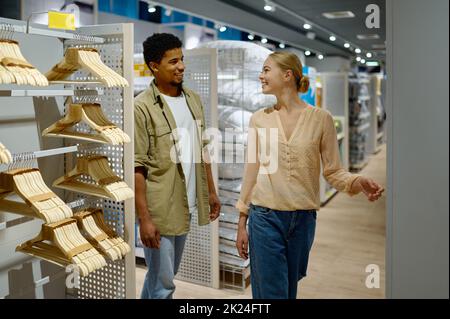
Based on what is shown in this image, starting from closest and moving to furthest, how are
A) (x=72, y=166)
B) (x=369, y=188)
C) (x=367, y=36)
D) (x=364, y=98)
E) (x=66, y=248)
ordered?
(x=369, y=188), (x=367, y=36), (x=66, y=248), (x=72, y=166), (x=364, y=98)

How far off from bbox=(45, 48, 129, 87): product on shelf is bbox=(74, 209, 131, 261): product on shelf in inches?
28.4

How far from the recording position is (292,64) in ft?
6.59

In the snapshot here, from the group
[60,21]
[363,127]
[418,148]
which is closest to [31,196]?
[60,21]

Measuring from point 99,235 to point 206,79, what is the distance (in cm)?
128

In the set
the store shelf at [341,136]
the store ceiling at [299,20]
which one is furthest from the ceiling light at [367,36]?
the store shelf at [341,136]

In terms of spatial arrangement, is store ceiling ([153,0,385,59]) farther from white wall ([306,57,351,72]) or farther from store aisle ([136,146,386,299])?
store aisle ([136,146,386,299])

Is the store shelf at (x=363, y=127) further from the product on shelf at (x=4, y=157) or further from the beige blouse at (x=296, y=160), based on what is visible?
the product on shelf at (x=4, y=157)

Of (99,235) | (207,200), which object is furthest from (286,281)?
(99,235)

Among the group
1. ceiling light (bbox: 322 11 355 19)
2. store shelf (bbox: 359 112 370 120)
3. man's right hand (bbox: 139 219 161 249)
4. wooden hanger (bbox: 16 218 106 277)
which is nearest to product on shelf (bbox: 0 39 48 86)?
wooden hanger (bbox: 16 218 106 277)

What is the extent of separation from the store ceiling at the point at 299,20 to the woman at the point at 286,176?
427mm

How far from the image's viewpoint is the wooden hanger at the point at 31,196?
220 centimetres

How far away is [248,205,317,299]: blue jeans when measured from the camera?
6.79 feet

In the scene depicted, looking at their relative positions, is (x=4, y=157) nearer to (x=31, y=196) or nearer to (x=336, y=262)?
(x=31, y=196)

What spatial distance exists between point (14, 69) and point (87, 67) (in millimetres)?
347
